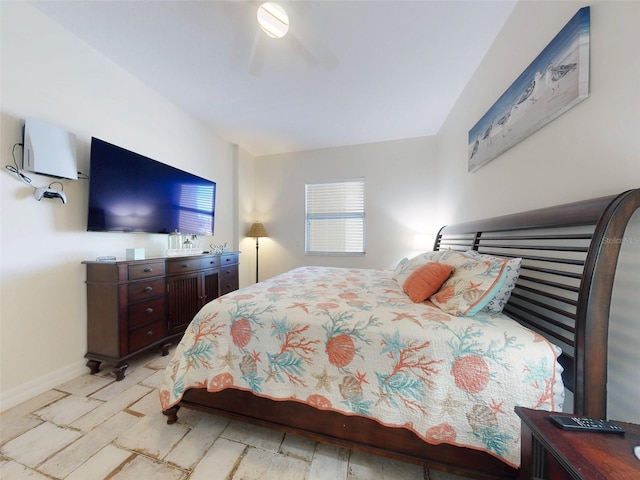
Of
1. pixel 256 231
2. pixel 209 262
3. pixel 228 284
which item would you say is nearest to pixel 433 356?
pixel 209 262

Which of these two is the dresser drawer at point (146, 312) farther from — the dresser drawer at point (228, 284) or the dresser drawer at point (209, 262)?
the dresser drawer at point (228, 284)

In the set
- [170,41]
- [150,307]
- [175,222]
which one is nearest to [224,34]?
[170,41]

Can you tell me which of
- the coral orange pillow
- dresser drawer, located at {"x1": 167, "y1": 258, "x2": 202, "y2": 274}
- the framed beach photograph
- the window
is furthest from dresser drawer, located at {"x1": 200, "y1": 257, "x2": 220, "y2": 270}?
the framed beach photograph

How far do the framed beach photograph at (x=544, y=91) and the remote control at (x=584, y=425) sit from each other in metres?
1.28

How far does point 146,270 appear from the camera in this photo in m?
1.93

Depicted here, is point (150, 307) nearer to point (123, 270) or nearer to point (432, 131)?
point (123, 270)

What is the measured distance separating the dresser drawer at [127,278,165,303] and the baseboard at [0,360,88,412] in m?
0.66

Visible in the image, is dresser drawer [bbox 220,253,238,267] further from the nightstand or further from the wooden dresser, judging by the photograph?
the nightstand

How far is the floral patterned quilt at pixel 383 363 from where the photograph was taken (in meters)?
0.85

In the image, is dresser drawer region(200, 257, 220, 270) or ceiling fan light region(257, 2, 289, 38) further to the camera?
dresser drawer region(200, 257, 220, 270)

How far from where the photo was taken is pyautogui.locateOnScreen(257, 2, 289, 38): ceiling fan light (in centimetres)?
141

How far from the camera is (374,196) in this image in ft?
12.0

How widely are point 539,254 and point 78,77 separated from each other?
11.6 ft

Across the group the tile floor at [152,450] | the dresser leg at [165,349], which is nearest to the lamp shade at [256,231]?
the dresser leg at [165,349]
